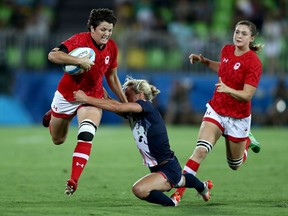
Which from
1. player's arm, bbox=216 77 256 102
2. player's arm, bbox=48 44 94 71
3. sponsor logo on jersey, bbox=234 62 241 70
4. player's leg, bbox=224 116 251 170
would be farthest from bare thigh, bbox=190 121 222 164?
player's arm, bbox=48 44 94 71

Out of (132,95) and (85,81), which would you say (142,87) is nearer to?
(132,95)

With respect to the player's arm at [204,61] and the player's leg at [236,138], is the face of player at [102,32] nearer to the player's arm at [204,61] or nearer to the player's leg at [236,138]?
the player's arm at [204,61]

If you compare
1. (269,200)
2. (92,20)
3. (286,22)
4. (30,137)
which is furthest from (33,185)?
(286,22)

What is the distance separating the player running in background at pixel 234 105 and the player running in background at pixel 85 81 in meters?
1.09

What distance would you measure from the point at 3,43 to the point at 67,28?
436cm

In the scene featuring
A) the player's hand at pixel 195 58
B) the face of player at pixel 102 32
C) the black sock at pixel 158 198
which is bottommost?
the black sock at pixel 158 198

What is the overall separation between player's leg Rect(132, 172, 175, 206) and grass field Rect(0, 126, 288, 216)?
0.33 ft

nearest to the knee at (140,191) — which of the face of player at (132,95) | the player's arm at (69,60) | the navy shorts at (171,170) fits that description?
the navy shorts at (171,170)

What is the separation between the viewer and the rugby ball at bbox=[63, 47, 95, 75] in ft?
33.1

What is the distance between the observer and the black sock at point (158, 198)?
9.30 metres

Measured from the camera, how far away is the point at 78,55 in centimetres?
1010

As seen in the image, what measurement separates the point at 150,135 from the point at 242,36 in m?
1.85

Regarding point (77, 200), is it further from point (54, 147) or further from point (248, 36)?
point (54, 147)

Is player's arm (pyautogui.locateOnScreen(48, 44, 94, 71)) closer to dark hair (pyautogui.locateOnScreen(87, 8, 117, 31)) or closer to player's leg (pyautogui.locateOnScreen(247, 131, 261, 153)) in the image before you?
dark hair (pyautogui.locateOnScreen(87, 8, 117, 31))
